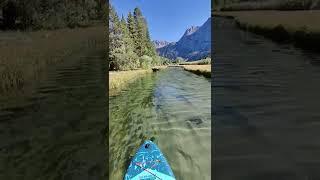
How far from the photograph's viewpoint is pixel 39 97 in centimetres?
1845

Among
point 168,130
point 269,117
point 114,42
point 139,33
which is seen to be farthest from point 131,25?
point 269,117

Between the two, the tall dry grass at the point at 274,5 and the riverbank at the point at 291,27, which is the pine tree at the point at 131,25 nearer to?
the tall dry grass at the point at 274,5

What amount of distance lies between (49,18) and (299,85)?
39.8 metres

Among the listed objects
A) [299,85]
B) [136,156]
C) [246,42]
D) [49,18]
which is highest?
[49,18]

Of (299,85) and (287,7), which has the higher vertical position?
(287,7)

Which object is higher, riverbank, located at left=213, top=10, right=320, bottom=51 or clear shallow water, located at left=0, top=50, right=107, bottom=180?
riverbank, located at left=213, top=10, right=320, bottom=51

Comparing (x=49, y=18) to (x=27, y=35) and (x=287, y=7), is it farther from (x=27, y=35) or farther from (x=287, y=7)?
(x=287, y=7)

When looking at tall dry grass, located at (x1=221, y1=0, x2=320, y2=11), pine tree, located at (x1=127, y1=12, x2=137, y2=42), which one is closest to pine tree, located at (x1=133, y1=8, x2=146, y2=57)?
pine tree, located at (x1=127, y1=12, x2=137, y2=42)

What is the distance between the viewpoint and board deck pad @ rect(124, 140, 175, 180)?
32.5ft

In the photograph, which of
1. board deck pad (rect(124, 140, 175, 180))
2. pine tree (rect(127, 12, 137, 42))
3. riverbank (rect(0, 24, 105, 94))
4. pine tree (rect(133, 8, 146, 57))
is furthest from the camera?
pine tree (rect(133, 8, 146, 57))

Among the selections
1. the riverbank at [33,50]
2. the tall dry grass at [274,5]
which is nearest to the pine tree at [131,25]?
the riverbank at [33,50]

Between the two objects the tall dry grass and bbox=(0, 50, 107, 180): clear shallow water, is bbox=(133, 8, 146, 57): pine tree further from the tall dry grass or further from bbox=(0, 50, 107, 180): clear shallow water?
bbox=(0, 50, 107, 180): clear shallow water

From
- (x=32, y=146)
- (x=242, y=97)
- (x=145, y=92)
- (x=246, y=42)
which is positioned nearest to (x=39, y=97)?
(x=32, y=146)

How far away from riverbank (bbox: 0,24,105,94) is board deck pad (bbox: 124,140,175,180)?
9502 millimetres
